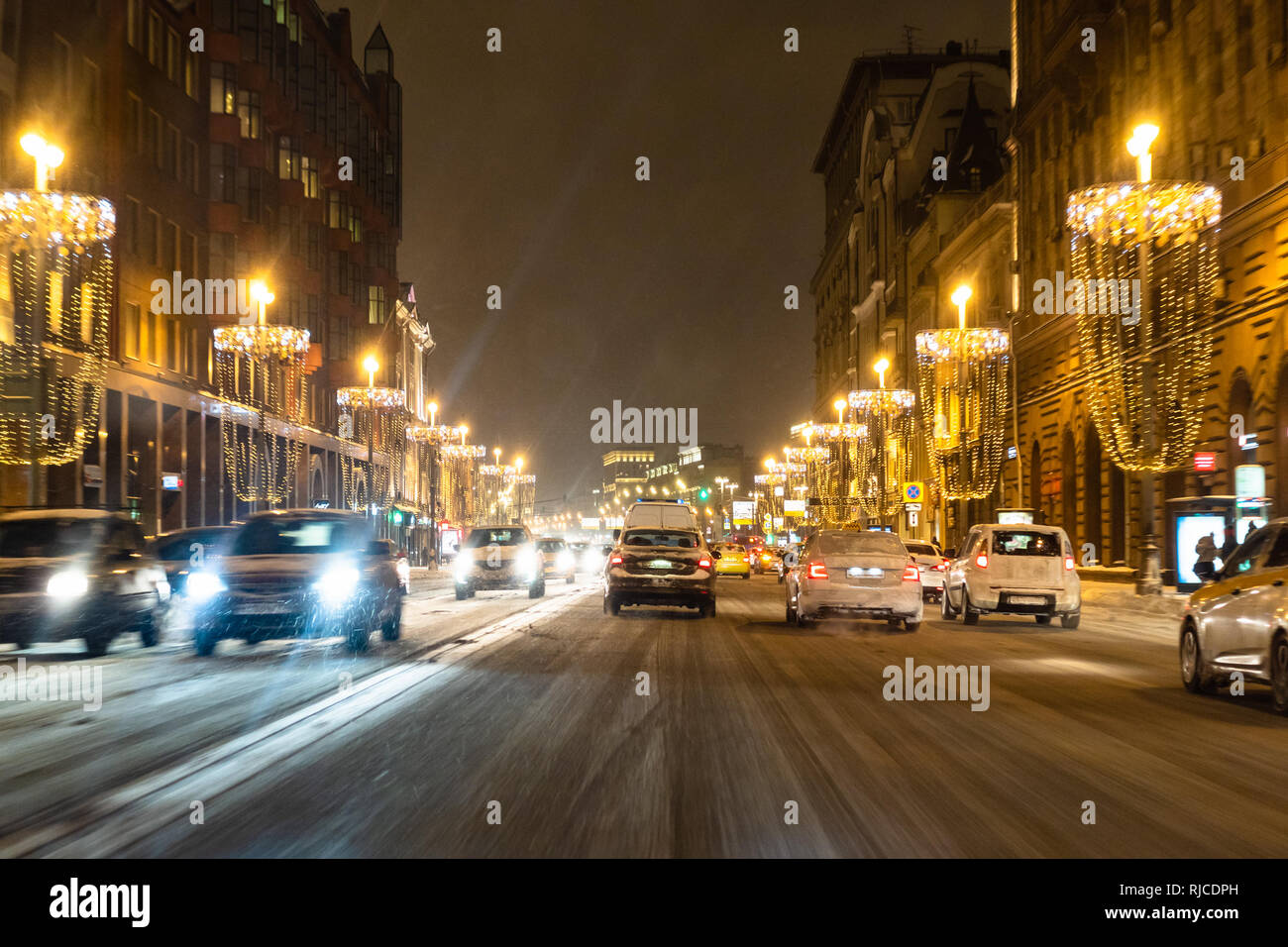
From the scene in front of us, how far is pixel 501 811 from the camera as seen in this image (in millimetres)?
7148

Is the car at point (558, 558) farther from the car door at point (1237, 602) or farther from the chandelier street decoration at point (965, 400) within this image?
the car door at point (1237, 602)

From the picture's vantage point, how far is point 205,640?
673 inches

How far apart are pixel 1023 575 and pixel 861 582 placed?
12.4 ft

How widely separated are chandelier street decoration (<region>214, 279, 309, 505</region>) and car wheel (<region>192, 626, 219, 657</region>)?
24.7 m

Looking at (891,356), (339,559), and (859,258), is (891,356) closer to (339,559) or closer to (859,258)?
(859,258)

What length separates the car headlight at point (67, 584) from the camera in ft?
53.7

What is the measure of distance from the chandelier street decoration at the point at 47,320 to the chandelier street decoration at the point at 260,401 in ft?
19.7

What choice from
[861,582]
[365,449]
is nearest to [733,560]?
[365,449]

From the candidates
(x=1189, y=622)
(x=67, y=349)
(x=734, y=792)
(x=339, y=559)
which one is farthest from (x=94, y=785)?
(x=67, y=349)

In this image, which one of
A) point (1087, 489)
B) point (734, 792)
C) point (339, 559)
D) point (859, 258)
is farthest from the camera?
point (859, 258)

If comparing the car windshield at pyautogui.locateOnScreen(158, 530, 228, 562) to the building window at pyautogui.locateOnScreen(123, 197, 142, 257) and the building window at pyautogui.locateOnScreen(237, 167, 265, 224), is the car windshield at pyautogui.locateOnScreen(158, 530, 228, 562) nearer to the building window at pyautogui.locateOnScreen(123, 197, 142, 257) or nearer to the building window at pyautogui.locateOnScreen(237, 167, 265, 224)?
the building window at pyautogui.locateOnScreen(123, 197, 142, 257)

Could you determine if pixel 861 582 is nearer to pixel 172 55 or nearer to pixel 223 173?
pixel 172 55

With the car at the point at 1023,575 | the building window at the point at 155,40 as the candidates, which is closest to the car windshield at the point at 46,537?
the car at the point at 1023,575

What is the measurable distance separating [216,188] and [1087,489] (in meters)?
33.8
